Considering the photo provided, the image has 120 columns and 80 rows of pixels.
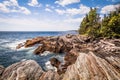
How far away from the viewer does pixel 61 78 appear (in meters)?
14.0

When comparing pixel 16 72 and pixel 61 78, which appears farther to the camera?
pixel 61 78

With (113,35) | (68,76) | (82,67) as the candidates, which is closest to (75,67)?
(82,67)

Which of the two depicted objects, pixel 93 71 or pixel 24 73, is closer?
pixel 24 73

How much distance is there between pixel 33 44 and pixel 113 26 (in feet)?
107

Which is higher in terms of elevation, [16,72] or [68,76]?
[16,72]

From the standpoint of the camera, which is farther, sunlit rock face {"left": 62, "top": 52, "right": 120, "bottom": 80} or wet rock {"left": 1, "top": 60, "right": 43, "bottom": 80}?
sunlit rock face {"left": 62, "top": 52, "right": 120, "bottom": 80}

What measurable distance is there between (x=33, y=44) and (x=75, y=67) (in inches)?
1673

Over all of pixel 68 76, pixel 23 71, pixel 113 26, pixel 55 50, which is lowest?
pixel 55 50

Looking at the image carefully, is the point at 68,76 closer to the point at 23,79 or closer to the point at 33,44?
the point at 23,79

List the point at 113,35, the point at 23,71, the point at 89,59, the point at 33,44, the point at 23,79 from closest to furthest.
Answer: the point at 23,79 → the point at 23,71 → the point at 89,59 → the point at 113,35 → the point at 33,44

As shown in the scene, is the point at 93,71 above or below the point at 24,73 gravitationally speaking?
below

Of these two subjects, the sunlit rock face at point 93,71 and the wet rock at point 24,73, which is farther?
the sunlit rock face at point 93,71

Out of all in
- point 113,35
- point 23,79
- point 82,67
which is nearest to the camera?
point 23,79

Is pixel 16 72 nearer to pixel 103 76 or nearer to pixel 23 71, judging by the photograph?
pixel 23 71
